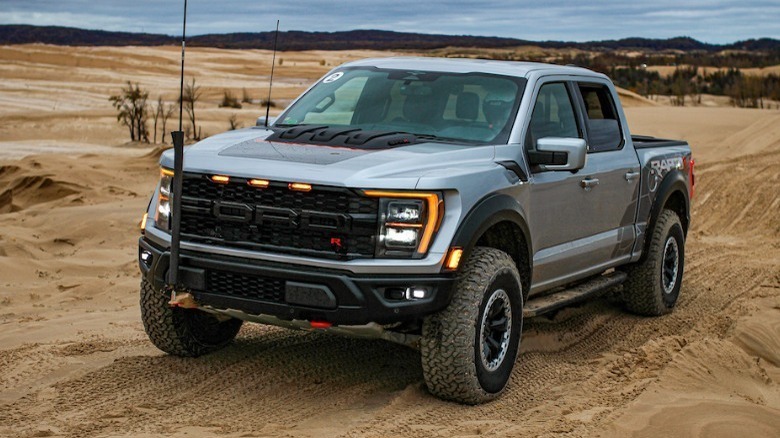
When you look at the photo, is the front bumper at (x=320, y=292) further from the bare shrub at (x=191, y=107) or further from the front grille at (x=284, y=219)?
the bare shrub at (x=191, y=107)

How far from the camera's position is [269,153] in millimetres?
6258

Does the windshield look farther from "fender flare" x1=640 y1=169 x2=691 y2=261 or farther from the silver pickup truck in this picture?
"fender flare" x1=640 y1=169 x2=691 y2=261

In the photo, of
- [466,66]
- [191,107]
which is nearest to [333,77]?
[466,66]

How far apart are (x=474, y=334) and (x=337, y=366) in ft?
4.28

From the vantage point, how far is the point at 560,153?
6770 millimetres

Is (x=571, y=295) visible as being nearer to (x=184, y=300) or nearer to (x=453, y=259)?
(x=453, y=259)

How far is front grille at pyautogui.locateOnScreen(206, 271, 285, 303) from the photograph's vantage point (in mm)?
5906

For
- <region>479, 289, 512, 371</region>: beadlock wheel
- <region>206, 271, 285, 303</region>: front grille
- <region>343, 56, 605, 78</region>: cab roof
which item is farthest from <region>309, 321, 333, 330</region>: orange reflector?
<region>343, 56, 605, 78</region>: cab roof

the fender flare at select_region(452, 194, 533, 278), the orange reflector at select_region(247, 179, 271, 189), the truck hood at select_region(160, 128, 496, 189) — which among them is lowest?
the fender flare at select_region(452, 194, 533, 278)

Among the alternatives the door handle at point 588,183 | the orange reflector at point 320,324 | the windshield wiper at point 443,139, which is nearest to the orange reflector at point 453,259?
the orange reflector at point 320,324

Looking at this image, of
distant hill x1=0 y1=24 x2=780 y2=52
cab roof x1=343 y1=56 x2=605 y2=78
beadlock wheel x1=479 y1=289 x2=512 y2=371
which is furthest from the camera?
distant hill x1=0 y1=24 x2=780 y2=52

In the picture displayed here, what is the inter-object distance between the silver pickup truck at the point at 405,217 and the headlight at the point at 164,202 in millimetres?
11

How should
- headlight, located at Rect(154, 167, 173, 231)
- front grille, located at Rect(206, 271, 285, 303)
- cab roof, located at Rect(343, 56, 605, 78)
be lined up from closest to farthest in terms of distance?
front grille, located at Rect(206, 271, 285, 303) → headlight, located at Rect(154, 167, 173, 231) → cab roof, located at Rect(343, 56, 605, 78)

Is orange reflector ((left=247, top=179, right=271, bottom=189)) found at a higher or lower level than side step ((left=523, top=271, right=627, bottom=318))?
higher
